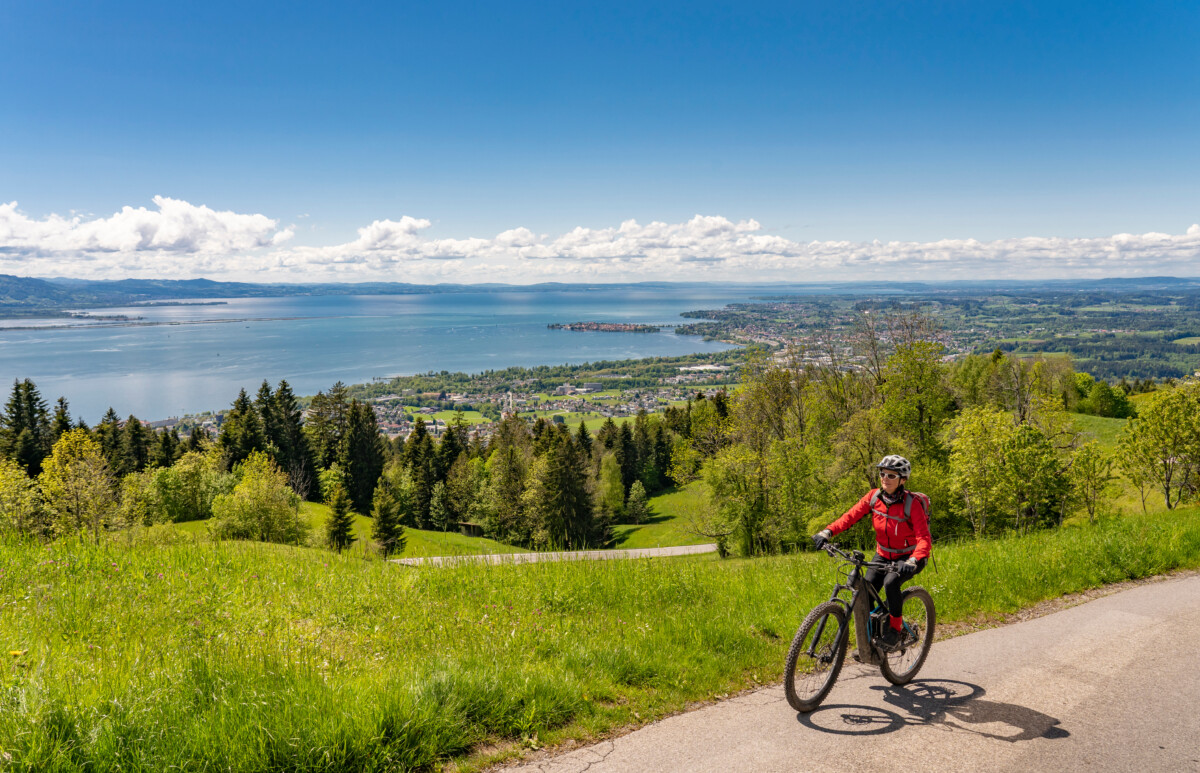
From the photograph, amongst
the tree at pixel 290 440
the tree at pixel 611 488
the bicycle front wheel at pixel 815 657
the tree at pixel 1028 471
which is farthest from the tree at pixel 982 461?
the tree at pixel 290 440

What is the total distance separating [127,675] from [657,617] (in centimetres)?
484

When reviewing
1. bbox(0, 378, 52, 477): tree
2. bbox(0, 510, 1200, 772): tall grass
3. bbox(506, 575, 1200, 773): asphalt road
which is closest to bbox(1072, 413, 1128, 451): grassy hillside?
bbox(0, 510, 1200, 772): tall grass

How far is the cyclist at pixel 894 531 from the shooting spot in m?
5.39

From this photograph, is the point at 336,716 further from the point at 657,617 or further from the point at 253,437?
the point at 253,437

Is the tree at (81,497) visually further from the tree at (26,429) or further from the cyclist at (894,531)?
the cyclist at (894,531)

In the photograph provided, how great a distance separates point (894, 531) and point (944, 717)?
1.54 m

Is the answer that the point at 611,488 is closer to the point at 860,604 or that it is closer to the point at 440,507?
the point at 440,507

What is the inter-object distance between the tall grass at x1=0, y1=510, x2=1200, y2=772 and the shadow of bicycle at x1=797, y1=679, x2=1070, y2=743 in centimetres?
95

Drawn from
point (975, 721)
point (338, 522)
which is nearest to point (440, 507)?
point (338, 522)

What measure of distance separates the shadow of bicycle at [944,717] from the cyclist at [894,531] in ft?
1.71

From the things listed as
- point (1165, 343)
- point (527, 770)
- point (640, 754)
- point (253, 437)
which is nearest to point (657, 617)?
point (640, 754)

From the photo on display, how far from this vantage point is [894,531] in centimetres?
550

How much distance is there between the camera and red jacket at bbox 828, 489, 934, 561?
544cm

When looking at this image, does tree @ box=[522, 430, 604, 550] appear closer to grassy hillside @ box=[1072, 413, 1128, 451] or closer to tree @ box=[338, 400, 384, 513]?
tree @ box=[338, 400, 384, 513]
